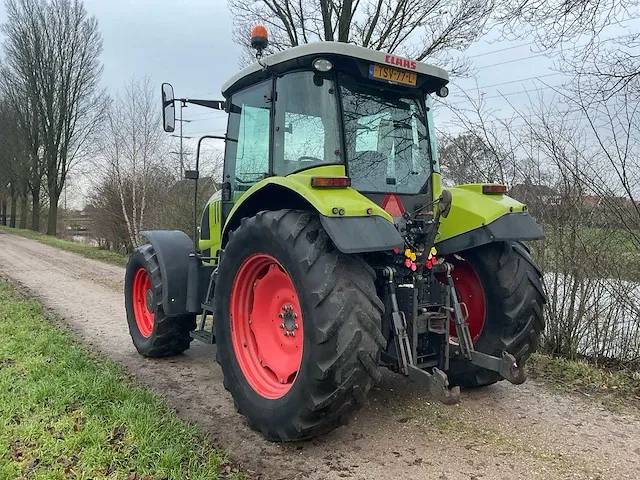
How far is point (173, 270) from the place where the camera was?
4961 mm

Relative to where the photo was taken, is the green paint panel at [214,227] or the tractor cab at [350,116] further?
the green paint panel at [214,227]

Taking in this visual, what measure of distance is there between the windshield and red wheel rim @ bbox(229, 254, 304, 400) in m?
0.87

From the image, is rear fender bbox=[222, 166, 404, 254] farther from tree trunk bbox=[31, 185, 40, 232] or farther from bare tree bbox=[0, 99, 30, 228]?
tree trunk bbox=[31, 185, 40, 232]

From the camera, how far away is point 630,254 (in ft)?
16.6

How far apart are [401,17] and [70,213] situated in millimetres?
30668

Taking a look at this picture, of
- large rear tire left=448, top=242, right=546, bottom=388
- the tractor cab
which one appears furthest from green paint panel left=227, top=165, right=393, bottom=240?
large rear tire left=448, top=242, right=546, bottom=388

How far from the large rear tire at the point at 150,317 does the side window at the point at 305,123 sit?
75.9 inches

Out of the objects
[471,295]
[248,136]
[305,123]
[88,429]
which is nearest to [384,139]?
[305,123]

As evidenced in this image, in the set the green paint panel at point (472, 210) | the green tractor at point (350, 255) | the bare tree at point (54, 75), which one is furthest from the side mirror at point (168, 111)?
the bare tree at point (54, 75)

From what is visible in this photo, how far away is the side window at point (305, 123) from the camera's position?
3.64 metres

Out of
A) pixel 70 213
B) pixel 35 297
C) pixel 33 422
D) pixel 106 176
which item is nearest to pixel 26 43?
pixel 70 213

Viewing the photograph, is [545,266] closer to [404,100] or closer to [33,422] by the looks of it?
[404,100]

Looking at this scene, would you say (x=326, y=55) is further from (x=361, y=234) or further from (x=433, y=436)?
(x=433, y=436)

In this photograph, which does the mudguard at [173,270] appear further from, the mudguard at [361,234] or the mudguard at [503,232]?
the mudguard at [503,232]
